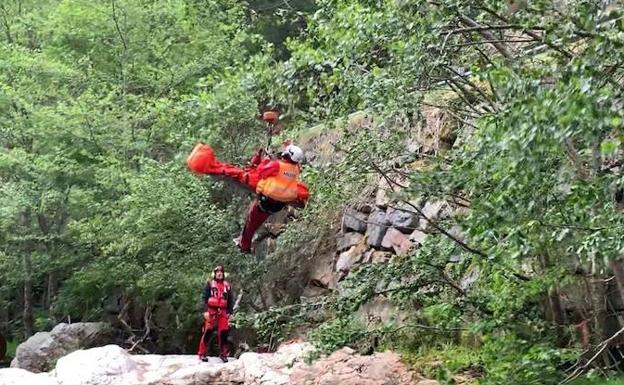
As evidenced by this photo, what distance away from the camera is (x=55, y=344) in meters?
13.6

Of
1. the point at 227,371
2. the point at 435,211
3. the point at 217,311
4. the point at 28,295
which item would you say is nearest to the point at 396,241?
the point at 435,211

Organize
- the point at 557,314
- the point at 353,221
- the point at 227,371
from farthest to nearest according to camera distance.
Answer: the point at 353,221 → the point at 227,371 → the point at 557,314

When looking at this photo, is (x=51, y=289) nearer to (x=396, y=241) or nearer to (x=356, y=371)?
(x=396, y=241)

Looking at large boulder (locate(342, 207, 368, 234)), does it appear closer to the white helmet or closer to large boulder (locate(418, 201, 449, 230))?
large boulder (locate(418, 201, 449, 230))

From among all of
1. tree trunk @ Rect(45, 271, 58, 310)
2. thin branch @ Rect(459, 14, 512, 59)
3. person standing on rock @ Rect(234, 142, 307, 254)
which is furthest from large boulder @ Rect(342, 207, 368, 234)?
tree trunk @ Rect(45, 271, 58, 310)

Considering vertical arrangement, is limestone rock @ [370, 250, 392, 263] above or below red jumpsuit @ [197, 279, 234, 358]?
above

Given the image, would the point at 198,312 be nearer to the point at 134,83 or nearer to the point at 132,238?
the point at 132,238

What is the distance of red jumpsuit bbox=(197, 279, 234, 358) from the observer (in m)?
10.1

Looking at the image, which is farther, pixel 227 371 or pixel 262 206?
pixel 227 371

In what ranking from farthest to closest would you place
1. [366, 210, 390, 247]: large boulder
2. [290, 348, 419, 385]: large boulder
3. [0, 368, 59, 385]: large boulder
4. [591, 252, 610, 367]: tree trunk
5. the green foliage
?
[366, 210, 390, 247]: large boulder < [0, 368, 59, 385]: large boulder < [290, 348, 419, 385]: large boulder < [591, 252, 610, 367]: tree trunk < the green foliage

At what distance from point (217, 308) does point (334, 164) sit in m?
3.38

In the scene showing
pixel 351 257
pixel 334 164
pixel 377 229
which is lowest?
pixel 351 257

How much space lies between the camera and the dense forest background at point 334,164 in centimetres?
383

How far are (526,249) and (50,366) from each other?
37.5ft
